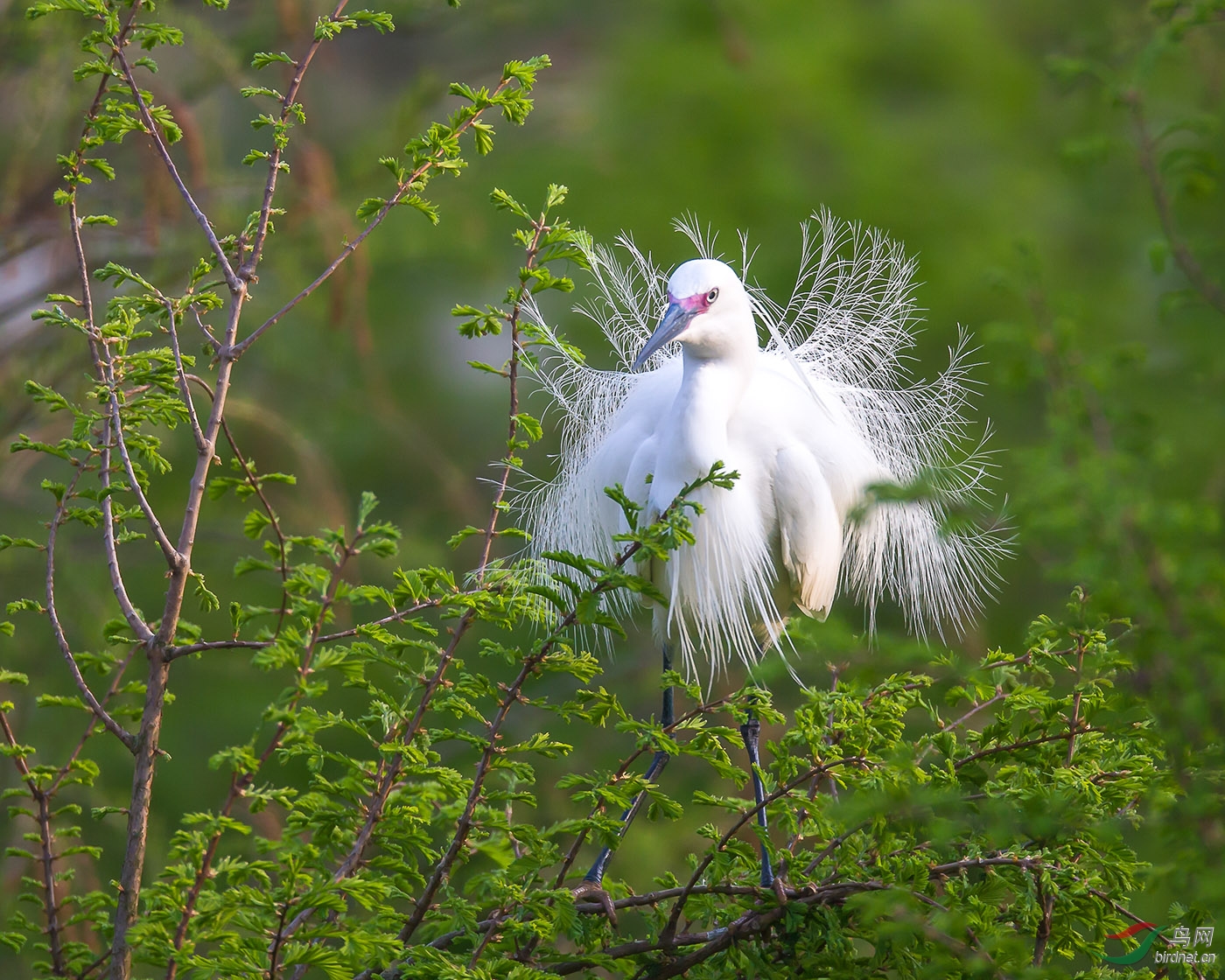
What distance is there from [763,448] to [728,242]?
5347 millimetres

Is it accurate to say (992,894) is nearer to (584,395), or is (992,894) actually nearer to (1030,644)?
(1030,644)

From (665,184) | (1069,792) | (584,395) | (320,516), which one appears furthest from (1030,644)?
(665,184)

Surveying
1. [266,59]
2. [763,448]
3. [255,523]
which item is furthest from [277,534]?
[763,448]

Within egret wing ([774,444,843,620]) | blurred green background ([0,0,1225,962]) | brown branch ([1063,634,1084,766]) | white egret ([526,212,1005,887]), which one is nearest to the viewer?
blurred green background ([0,0,1225,962])

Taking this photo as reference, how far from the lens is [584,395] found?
3100 millimetres

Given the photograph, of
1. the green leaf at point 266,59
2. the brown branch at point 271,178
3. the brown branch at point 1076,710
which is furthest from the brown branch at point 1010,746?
the green leaf at point 266,59

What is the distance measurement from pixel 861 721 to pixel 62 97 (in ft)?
11.7

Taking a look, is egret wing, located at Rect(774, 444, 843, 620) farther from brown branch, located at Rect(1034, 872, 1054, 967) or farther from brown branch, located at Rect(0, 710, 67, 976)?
brown branch, located at Rect(0, 710, 67, 976)

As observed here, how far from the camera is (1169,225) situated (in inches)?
46.8

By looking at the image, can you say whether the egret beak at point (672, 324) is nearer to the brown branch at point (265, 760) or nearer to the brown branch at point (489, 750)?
the brown branch at point (489, 750)

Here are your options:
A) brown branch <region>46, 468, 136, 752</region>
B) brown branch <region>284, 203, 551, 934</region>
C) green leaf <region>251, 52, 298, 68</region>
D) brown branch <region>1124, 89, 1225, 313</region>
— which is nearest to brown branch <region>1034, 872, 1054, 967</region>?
brown branch <region>284, 203, 551, 934</region>

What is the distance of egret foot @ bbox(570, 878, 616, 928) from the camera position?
2.00 meters

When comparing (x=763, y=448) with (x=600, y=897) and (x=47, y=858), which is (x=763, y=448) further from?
(x=47, y=858)

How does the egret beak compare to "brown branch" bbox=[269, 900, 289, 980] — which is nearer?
"brown branch" bbox=[269, 900, 289, 980]
